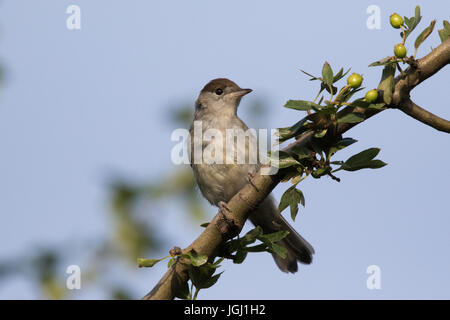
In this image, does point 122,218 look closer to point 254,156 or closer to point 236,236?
point 236,236

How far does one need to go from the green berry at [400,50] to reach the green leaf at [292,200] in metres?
1.02

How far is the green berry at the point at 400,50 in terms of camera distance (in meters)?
3.77

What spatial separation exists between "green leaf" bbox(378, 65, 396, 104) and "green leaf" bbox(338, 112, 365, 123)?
0.21 m

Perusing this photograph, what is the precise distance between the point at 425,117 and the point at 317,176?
2.48 feet

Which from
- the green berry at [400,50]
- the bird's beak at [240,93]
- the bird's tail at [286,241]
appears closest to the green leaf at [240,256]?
the green berry at [400,50]

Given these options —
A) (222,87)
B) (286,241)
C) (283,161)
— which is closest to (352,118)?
(283,161)

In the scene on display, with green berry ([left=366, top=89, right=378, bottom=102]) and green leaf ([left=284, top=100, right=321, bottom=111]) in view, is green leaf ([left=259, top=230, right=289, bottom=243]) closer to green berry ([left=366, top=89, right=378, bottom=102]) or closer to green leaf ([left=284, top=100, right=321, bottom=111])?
green leaf ([left=284, top=100, right=321, bottom=111])

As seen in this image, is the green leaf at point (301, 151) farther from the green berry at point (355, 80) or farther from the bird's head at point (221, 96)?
the bird's head at point (221, 96)

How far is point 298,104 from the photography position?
3.77m

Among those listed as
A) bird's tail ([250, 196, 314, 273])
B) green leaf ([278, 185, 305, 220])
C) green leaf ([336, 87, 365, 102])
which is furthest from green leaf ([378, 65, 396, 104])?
bird's tail ([250, 196, 314, 273])

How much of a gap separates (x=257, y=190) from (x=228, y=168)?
2.66m

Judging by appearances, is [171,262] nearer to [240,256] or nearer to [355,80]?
[240,256]

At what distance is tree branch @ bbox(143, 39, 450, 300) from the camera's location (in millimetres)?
3836
